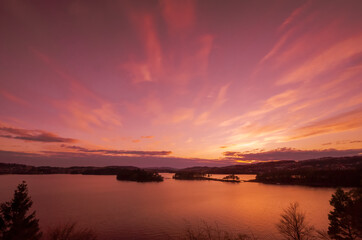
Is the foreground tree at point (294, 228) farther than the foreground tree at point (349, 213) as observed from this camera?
Yes

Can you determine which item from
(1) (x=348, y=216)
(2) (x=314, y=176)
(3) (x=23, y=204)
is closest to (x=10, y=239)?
(3) (x=23, y=204)

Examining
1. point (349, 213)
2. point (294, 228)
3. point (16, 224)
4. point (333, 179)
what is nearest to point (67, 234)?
point (16, 224)

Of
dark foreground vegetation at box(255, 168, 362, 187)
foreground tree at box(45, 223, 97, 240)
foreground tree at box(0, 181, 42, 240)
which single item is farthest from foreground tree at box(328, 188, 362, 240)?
dark foreground vegetation at box(255, 168, 362, 187)

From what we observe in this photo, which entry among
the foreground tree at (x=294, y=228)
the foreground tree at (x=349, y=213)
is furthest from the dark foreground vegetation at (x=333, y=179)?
the foreground tree at (x=349, y=213)

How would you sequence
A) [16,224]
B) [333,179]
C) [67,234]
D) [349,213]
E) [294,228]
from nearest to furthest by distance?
[67,234], [349,213], [16,224], [294,228], [333,179]

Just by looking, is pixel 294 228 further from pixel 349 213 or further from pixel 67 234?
pixel 67 234

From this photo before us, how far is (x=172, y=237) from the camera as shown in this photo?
4969 cm

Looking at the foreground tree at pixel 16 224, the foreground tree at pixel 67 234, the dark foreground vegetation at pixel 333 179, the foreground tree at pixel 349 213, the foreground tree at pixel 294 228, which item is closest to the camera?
the foreground tree at pixel 67 234

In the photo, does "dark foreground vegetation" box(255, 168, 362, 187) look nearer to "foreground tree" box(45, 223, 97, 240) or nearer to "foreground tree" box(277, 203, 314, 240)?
"foreground tree" box(277, 203, 314, 240)

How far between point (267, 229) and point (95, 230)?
162 feet

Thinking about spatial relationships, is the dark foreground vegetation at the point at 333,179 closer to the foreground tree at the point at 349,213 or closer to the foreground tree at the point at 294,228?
the foreground tree at the point at 294,228

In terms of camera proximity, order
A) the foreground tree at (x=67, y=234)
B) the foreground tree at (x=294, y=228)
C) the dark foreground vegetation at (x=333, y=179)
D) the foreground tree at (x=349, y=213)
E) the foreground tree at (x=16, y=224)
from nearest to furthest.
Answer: the foreground tree at (x=67, y=234) < the foreground tree at (x=349, y=213) < the foreground tree at (x=294, y=228) < the foreground tree at (x=16, y=224) < the dark foreground vegetation at (x=333, y=179)

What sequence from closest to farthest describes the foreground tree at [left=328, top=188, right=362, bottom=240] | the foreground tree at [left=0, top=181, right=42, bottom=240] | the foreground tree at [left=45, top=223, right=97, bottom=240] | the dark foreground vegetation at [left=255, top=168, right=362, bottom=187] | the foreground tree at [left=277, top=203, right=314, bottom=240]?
1. the foreground tree at [left=45, top=223, right=97, bottom=240]
2. the foreground tree at [left=328, top=188, right=362, bottom=240]
3. the foreground tree at [left=277, top=203, right=314, bottom=240]
4. the foreground tree at [left=0, top=181, right=42, bottom=240]
5. the dark foreground vegetation at [left=255, top=168, right=362, bottom=187]

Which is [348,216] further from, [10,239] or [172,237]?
[10,239]
